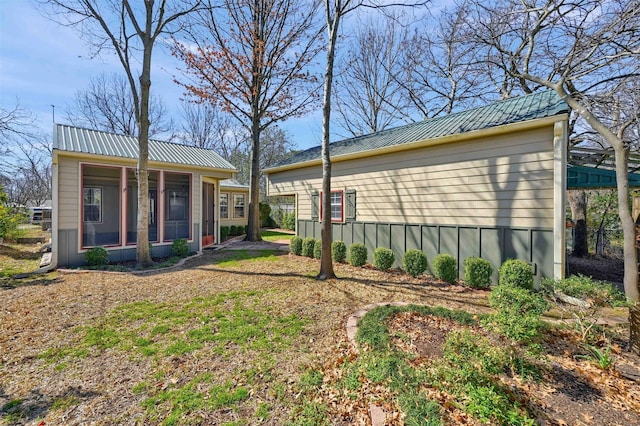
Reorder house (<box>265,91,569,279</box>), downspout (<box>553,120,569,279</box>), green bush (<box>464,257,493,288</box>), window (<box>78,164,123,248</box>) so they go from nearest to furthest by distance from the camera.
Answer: downspout (<box>553,120,569,279</box>), house (<box>265,91,569,279</box>), green bush (<box>464,257,493,288</box>), window (<box>78,164,123,248</box>)

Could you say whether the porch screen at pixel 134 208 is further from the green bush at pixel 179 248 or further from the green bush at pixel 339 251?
the green bush at pixel 339 251

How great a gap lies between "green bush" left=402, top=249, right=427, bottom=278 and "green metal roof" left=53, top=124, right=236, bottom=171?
7.78 m

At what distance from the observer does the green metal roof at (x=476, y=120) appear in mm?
5609

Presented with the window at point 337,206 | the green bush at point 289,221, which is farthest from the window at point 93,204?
the green bush at point 289,221

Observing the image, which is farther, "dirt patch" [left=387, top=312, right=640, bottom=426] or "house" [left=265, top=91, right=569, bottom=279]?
"house" [left=265, top=91, right=569, bottom=279]

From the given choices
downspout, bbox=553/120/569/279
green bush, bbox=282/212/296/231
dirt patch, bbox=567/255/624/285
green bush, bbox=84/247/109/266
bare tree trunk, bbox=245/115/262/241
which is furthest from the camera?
green bush, bbox=282/212/296/231

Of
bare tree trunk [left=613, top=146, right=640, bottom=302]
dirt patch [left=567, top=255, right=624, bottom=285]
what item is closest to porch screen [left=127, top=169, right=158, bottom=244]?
bare tree trunk [left=613, top=146, right=640, bottom=302]

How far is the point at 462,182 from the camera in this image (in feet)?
21.2

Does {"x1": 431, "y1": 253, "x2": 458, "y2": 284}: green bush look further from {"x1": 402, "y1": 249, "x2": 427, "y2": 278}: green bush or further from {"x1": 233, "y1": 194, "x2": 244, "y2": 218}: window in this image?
{"x1": 233, "y1": 194, "x2": 244, "y2": 218}: window

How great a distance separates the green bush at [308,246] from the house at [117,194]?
13.7ft

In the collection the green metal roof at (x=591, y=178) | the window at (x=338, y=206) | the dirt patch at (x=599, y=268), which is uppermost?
the green metal roof at (x=591, y=178)

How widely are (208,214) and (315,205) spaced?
6184 mm

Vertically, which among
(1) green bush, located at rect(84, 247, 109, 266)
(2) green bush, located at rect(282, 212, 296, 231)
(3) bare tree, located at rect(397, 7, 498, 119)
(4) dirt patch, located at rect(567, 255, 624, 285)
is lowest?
(4) dirt patch, located at rect(567, 255, 624, 285)

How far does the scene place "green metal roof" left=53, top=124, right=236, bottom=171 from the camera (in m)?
8.06
